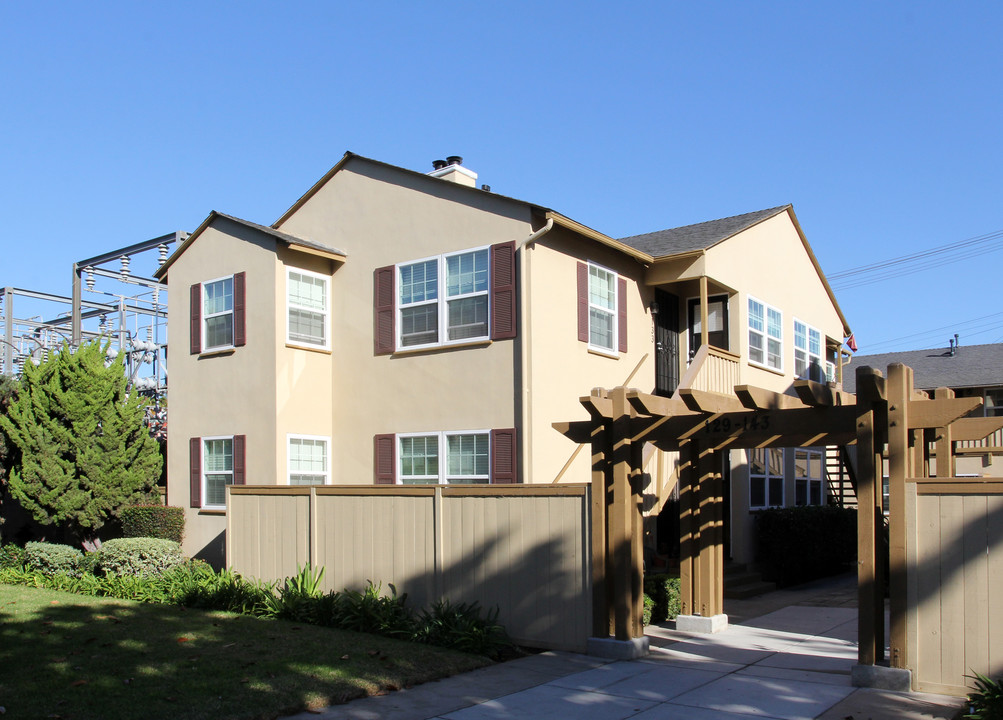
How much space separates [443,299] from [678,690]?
770 cm

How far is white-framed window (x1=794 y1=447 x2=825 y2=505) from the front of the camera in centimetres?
2025

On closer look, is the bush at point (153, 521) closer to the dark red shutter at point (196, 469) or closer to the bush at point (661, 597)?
the dark red shutter at point (196, 469)

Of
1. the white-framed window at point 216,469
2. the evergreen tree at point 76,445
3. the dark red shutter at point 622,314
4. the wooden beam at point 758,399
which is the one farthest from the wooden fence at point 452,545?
the dark red shutter at point 622,314

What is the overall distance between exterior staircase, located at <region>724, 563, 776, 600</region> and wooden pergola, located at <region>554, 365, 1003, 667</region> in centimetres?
370

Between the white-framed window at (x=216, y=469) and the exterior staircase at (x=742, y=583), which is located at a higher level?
the white-framed window at (x=216, y=469)

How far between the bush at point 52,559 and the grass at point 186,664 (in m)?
3.32

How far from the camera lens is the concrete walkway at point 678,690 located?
7.46 metres

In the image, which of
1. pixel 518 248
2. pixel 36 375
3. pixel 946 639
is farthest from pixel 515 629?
pixel 36 375

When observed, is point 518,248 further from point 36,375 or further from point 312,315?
point 36,375

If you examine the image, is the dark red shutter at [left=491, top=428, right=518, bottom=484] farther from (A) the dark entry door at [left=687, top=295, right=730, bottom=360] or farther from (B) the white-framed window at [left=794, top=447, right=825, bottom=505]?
(B) the white-framed window at [left=794, top=447, right=825, bottom=505]

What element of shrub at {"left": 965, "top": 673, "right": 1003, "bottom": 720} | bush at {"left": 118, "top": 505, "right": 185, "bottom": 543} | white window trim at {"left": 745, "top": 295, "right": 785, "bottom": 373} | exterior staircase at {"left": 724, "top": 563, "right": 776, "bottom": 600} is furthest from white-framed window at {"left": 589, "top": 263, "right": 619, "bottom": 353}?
shrub at {"left": 965, "top": 673, "right": 1003, "bottom": 720}

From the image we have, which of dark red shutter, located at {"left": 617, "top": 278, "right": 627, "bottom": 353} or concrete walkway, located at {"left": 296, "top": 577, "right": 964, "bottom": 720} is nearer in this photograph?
concrete walkway, located at {"left": 296, "top": 577, "right": 964, "bottom": 720}

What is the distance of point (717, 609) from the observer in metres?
11.6

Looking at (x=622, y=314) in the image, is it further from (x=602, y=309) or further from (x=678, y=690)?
(x=678, y=690)
